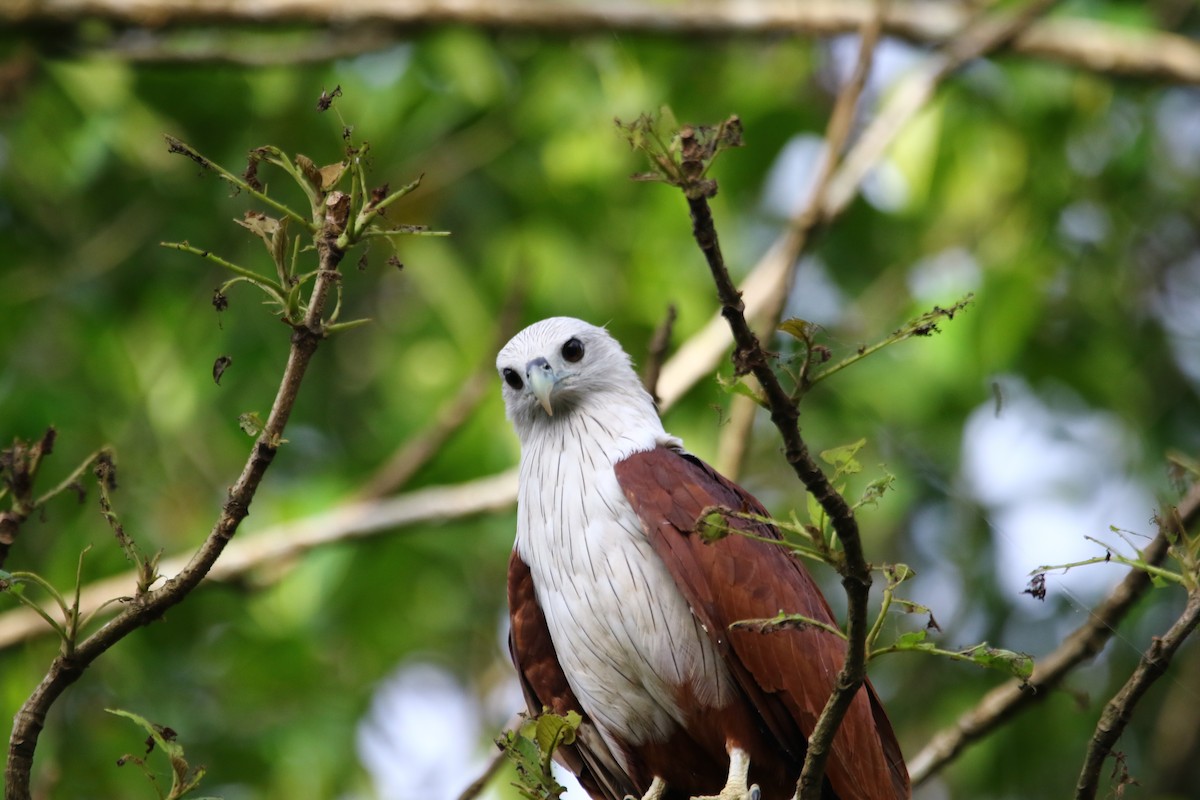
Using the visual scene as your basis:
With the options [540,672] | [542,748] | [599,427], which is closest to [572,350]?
[599,427]

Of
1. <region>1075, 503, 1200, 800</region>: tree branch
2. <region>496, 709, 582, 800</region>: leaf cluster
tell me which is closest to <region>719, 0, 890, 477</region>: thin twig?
<region>496, 709, 582, 800</region>: leaf cluster

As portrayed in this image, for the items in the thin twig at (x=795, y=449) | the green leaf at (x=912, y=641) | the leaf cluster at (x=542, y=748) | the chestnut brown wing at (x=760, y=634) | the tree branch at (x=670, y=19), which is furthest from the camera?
the tree branch at (x=670, y=19)

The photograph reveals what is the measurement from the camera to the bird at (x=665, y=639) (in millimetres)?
3574

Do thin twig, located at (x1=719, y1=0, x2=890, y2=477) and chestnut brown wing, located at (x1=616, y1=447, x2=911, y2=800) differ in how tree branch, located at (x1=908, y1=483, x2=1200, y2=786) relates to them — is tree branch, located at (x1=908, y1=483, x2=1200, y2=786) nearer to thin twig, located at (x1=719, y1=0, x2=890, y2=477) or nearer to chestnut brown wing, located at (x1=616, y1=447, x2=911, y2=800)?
chestnut brown wing, located at (x1=616, y1=447, x2=911, y2=800)

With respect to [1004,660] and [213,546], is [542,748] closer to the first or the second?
[213,546]

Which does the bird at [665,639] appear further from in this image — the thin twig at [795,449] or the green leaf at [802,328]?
the green leaf at [802,328]

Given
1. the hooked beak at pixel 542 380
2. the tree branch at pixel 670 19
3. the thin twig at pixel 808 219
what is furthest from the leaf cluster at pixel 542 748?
the tree branch at pixel 670 19

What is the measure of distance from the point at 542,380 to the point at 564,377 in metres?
0.11

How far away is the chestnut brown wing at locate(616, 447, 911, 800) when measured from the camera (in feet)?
11.7

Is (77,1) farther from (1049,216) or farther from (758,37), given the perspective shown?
(1049,216)

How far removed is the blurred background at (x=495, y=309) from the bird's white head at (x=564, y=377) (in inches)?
69.1

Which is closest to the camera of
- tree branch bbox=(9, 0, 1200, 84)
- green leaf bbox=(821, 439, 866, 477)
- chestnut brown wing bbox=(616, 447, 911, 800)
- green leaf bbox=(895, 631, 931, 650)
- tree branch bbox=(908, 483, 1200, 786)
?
green leaf bbox=(895, 631, 931, 650)

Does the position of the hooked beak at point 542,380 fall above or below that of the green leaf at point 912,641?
above

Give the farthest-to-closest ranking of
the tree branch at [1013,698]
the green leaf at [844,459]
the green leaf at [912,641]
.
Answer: the tree branch at [1013,698] < the green leaf at [844,459] < the green leaf at [912,641]
